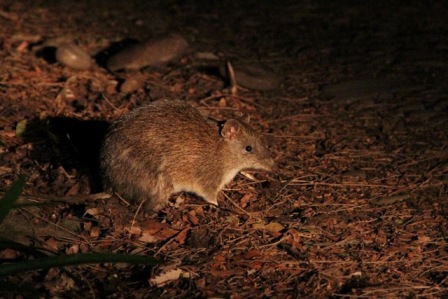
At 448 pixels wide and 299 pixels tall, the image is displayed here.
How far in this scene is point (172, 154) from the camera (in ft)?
18.1

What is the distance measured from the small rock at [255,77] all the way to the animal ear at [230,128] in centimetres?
210

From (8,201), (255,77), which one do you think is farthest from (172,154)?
(255,77)

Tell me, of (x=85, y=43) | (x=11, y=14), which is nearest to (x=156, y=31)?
(x=85, y=43)

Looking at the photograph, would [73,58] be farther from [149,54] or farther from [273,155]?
[273,155]

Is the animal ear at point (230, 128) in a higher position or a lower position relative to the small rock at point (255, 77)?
higher

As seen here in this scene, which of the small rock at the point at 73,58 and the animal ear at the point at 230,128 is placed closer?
the animal ear at the point at 230,128

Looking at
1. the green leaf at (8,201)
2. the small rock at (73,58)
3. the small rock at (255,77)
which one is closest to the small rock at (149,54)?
the small rock at (73,58)

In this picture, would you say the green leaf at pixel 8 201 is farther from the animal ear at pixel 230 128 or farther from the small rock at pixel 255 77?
the small rock at pixel 255 77

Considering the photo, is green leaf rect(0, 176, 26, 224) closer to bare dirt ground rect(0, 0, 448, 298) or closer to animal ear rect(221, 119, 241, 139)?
bare dirt ground rect(0, 0, 448, 298)

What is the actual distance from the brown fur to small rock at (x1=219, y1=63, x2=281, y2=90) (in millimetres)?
2029

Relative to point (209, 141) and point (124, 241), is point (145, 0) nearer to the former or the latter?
point (209, 141)

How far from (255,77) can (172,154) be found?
286 cm

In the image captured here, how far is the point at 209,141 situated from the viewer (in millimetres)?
5859

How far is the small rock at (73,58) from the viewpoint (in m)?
7.93
